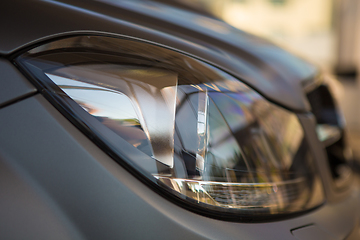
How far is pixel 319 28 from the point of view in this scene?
457 centimetres

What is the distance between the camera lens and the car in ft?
2.04

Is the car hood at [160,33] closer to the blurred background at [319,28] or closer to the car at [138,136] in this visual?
the car at [138,136]

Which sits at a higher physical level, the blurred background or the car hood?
the blurred background

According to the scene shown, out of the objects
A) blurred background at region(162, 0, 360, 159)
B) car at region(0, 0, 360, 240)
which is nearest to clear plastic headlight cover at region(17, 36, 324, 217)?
car at region(0, 0, 360, 240)

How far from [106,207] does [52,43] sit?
16.1 inches

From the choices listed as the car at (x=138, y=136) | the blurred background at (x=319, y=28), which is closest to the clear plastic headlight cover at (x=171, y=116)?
the car at (x=138, y=136)

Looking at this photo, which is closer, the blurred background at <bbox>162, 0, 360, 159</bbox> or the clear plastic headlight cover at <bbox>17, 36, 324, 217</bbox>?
the clear plastic headlight cover at <bbox>17, 36, 324, 217</bbox>

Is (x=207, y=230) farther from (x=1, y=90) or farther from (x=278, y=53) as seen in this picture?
(x=278, y=53)

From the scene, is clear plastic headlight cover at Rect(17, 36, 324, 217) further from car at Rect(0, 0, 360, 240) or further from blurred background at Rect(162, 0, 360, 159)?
blurred background at Rect(162, 0, 360, 159)

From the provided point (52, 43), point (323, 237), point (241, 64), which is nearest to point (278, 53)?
point (241, 64)

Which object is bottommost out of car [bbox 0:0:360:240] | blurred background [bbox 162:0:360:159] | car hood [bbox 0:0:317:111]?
car [bbox 0:0:360:240]

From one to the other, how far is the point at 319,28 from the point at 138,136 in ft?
15.6

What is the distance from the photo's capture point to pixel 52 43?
704 millimetres

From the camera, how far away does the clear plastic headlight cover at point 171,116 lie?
2.18 feet
